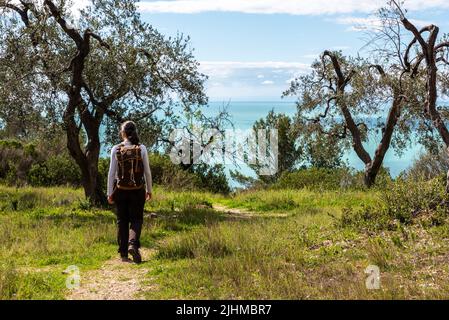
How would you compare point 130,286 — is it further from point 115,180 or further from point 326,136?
point 326,136

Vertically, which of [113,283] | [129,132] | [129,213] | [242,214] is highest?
[129,132]

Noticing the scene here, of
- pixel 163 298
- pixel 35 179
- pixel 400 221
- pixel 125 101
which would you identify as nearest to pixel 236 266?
pixel 163 298

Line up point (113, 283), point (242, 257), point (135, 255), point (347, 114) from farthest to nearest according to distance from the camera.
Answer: point (347, 114), point (135, 255), point (242, 257), point (113, 283)

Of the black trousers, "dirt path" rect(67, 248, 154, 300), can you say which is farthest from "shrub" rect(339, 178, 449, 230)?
"dirt path" rect(67, 248, 154, 300)

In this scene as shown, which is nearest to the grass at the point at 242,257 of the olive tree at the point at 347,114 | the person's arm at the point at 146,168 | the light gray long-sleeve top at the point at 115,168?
the person's arm at the point at 146,168

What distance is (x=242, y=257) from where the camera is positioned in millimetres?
8602

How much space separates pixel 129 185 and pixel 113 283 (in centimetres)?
191

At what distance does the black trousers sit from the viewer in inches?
370

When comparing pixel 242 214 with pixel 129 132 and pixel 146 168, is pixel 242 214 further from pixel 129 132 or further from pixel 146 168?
pixel 129 132

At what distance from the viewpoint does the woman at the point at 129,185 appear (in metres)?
9.28

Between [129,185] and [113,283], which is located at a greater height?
[129,185]

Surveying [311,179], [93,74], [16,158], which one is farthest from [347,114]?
[16,158]

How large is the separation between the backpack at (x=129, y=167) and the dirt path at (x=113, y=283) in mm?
1379

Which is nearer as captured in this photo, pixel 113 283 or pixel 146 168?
pixel 113 283
